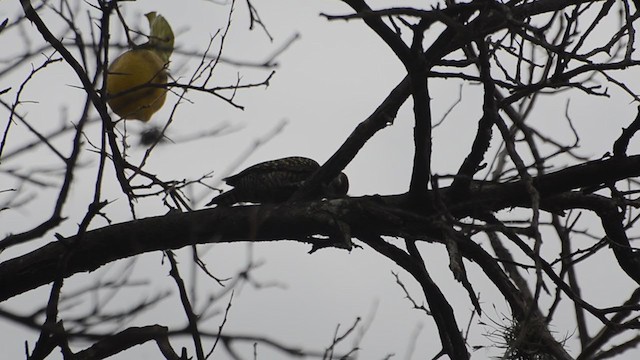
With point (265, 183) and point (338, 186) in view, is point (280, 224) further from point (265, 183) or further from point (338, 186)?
point (265, 183)

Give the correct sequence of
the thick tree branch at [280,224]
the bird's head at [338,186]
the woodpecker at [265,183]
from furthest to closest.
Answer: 1. the woodpecker at [265,183]
2. the bird's head at [338,186]
3. the thick tree branch at [280,224]

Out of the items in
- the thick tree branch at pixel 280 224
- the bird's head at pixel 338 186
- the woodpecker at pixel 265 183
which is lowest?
the thick tree branch at pixel 280 224

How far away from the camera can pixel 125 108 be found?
3.97 m

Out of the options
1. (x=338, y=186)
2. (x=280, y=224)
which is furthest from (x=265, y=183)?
(x=280, y=224)

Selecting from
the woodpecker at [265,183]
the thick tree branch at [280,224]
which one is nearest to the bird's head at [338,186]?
the woodpecker at [265,183]

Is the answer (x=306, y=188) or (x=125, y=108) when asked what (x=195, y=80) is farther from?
(x=306, y=188)

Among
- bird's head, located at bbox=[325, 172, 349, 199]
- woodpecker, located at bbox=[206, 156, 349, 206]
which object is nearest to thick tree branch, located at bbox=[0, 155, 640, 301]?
bird's head, located at bbox=[325, 172, 349, 199]

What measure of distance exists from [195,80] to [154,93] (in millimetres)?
245

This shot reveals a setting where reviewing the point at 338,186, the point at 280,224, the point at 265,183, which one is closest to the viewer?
the point at 280,224

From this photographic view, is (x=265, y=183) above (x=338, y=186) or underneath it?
above

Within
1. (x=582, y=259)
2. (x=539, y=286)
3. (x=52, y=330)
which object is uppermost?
(x=582, y=259)

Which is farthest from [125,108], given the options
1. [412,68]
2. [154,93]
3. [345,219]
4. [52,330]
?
[52,330]

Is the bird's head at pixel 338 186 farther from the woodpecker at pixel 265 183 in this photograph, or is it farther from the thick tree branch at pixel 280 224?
the thick tree branch at pixel 280 224

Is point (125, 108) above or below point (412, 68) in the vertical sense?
above
